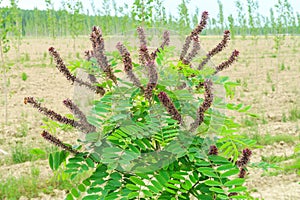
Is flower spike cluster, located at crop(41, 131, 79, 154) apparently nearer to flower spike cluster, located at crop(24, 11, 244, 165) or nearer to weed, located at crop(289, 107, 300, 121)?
flower spike cluster, located at crop(24, 11, 244, 165)

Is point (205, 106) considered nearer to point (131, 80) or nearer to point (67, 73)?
point (131, 80)

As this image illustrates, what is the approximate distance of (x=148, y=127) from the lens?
1.43 m

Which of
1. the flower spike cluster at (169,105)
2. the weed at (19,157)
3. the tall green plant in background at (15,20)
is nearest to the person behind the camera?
the flower spike cluster at (169,105)

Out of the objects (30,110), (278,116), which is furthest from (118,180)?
(30,110)

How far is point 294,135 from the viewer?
25.0 ft

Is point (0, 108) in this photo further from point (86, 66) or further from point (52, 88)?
point (86, 66)

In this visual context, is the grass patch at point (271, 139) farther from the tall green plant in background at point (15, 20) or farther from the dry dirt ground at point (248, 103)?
the tall green plant in background at point (15, 20)

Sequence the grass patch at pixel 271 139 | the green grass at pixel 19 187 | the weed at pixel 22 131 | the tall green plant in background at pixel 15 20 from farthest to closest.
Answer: the tall green plant in background at pixel 15 20 → the weed at pixel 22 131 → the grass patch at pixel 271 139 → the green grass at pixel 19 187

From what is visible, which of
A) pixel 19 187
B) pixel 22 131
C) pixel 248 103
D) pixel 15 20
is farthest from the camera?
pixel 15 20

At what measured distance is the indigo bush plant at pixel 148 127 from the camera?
1.41 metres

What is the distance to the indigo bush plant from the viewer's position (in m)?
1.41

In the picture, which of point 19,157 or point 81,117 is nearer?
point 81,117

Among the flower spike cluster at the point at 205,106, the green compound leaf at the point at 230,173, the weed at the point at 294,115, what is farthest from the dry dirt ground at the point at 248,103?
the green compound leaf at the point at 230,173

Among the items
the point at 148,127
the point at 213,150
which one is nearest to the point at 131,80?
the point at 148,127
